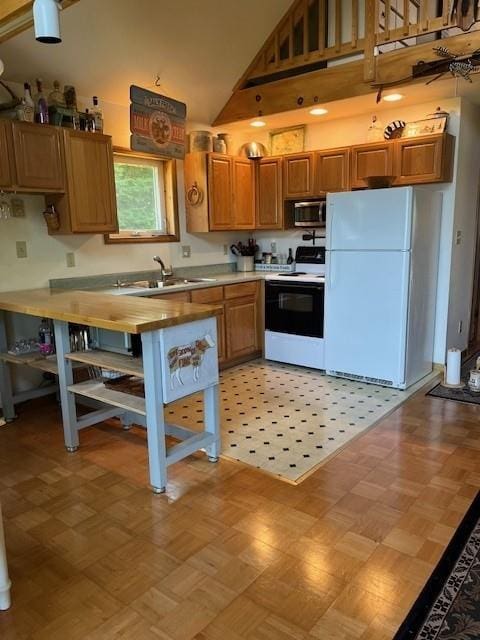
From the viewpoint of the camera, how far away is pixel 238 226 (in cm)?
487

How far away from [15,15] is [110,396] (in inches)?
75.2

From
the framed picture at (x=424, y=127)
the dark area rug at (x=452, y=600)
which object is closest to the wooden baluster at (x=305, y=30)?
the framed picture at (x=424, y=127)

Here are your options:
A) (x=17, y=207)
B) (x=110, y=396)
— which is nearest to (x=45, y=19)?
(x=110, y=396)

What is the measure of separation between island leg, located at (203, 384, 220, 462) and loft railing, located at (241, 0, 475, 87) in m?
2.77

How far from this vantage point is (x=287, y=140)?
4.91 metres

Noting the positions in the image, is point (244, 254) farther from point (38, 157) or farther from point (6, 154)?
point (6, 154)

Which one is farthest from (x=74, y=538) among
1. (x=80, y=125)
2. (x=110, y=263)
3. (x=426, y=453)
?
(x=80, y=125)

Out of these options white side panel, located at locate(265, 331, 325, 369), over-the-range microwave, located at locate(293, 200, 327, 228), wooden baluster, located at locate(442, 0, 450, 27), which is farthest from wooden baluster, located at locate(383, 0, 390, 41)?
white side panel, located at locate(265, 331, 325, 369)

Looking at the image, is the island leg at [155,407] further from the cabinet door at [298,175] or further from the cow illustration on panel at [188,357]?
the cabinet door at [298,175]

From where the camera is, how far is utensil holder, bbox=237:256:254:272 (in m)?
5.25

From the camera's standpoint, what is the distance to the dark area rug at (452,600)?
1.54 m

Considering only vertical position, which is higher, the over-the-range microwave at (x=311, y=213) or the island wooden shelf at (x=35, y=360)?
the over-the-range microwave at (x=311, y=213)

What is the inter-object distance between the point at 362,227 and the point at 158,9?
2.18m

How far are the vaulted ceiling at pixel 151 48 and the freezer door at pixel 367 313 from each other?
6.40 ft
